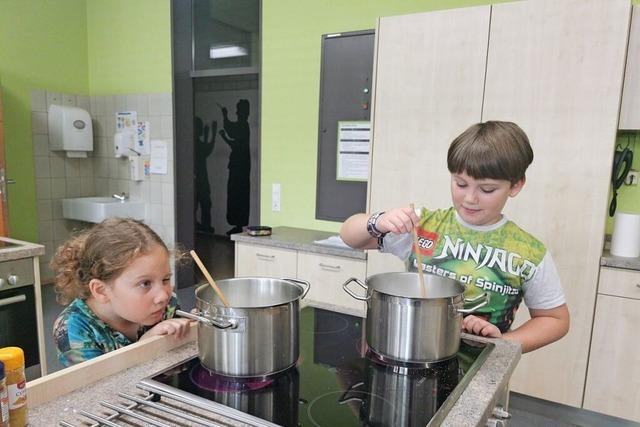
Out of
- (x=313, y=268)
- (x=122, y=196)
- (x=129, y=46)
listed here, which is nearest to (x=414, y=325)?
(x=313, y=268)

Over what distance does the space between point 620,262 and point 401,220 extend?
1483mm

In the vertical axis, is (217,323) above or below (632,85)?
below

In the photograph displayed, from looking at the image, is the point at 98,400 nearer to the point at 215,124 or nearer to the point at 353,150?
the point at 353,150

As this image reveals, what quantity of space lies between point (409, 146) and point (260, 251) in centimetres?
106

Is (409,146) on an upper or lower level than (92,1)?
lower

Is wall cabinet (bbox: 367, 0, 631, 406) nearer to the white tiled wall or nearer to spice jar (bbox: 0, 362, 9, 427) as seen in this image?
spice jar (bbox: 0, 362, 9, 427)

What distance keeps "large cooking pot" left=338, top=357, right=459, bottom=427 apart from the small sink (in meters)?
3.57

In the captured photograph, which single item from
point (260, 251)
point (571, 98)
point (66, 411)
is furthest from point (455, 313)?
point (260, 251)

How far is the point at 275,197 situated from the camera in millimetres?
3342

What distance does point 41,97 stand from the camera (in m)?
3.99

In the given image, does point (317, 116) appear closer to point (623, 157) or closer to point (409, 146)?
point (409, 146)

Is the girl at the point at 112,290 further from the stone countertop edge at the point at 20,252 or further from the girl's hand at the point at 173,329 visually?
the stone countertop edge at the point at 20,252

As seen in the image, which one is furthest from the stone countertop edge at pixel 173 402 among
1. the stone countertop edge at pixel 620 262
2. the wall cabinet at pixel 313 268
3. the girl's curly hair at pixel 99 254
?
the wall cabinet at pixel 313 268

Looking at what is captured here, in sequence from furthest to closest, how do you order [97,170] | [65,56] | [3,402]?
[97,170]
[65,56]
[3,402]
